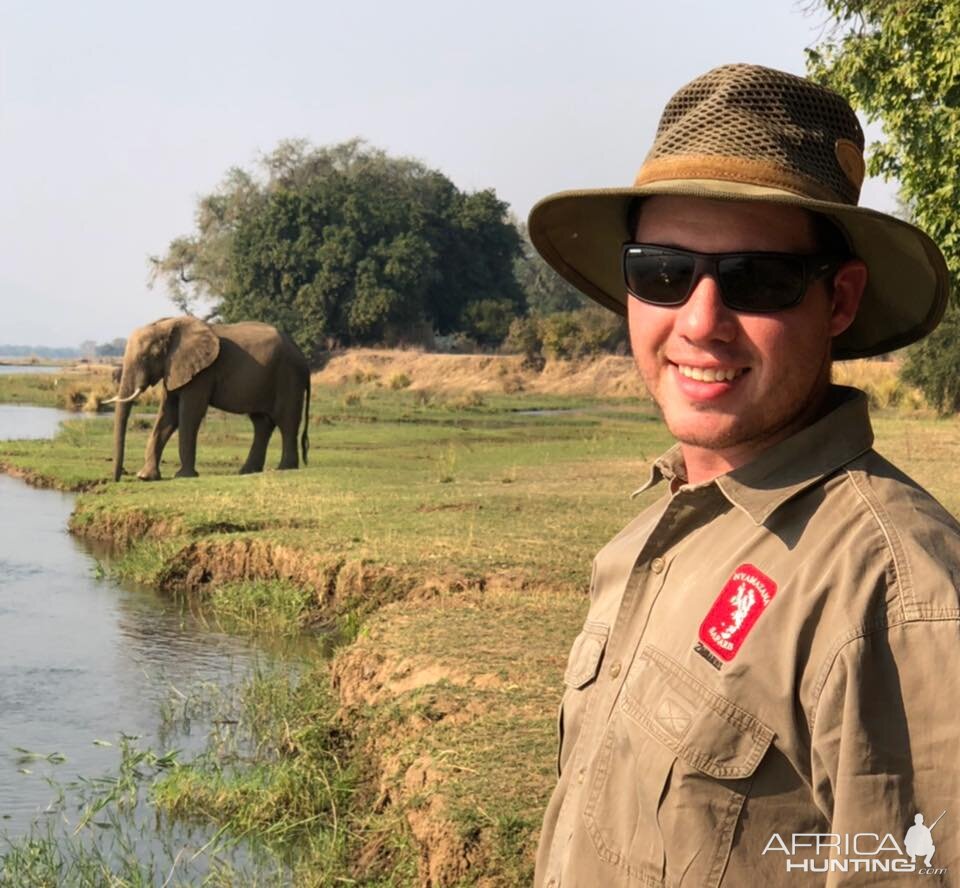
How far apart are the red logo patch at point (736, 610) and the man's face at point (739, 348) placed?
27cm

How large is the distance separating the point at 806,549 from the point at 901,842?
0.39 m

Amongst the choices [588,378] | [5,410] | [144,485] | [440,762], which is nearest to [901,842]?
[440,762]

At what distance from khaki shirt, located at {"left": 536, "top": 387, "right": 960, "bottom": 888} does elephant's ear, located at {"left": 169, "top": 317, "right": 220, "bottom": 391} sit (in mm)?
18104

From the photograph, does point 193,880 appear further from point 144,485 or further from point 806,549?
point 144,485

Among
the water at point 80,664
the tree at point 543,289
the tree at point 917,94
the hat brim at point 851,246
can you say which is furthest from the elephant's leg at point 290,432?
the tree at point 543,289

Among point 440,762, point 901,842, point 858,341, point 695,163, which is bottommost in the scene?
point 440,762

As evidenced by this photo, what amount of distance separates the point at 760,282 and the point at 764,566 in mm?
429

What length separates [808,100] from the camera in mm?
2191

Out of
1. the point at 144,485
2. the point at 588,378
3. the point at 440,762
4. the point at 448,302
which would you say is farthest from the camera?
the point at 448,302

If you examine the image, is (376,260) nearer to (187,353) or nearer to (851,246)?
(187,353)

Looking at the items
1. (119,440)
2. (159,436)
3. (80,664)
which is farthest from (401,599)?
(159,436)

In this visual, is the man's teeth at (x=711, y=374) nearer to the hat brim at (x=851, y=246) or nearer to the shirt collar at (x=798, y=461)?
the shirt collar at (x=798, y=461)

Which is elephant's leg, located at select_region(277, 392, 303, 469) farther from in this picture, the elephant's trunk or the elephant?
the elephant's trunk

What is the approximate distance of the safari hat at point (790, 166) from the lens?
6.96ft
